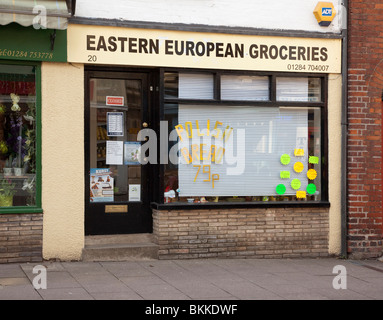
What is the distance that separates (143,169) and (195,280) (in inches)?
92.5

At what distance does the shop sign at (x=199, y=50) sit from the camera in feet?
29.6

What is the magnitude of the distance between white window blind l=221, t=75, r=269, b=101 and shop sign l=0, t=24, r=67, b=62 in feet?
8.45

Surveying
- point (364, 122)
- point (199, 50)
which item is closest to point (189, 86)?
point (199, 50)

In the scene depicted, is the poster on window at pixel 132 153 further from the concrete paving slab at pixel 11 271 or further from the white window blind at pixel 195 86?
the concrete paving slab at pixel 11 271

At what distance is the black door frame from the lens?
368 inches

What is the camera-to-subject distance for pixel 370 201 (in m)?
10.0

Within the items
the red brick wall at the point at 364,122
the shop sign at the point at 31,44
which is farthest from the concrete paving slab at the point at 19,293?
the red brick wall at the point at 364,122

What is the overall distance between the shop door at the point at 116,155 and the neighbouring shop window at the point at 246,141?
494 millimetres

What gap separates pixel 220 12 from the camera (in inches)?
376

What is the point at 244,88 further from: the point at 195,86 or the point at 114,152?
the point at 114,152

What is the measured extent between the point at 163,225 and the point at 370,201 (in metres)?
3.47
